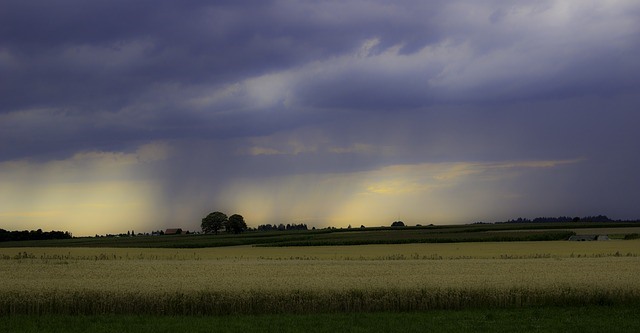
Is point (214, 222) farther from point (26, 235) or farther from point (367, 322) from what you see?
point (367, 322)

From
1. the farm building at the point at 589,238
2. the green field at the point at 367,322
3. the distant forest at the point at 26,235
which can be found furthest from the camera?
the distant forest at the point at 26,235

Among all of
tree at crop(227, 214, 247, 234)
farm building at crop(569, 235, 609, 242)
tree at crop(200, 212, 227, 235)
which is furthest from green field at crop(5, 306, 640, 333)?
tree at crop(200, 212, 227, 235)

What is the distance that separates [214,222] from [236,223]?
8.39 metres

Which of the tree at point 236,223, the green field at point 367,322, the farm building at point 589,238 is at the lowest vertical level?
the green field at point 367,322

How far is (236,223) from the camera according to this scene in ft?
583

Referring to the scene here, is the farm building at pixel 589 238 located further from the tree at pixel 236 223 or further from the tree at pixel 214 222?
the tree at pixel 214 222

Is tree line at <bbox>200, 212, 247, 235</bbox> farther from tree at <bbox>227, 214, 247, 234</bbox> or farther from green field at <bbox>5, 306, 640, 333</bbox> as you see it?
green field at <bbox>5, 306, 640, 333</bbox>

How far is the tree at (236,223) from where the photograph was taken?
178 m

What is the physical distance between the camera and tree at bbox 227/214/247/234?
583 ft

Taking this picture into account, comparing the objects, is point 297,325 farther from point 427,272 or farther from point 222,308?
point 427,272

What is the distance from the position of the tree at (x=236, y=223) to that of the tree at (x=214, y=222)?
128 inches

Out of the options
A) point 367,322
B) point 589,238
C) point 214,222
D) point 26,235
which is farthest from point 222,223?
point 367,322

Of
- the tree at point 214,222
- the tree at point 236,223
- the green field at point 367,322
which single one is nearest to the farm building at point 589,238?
the green field at point 367,322

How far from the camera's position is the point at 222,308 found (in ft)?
75.8
